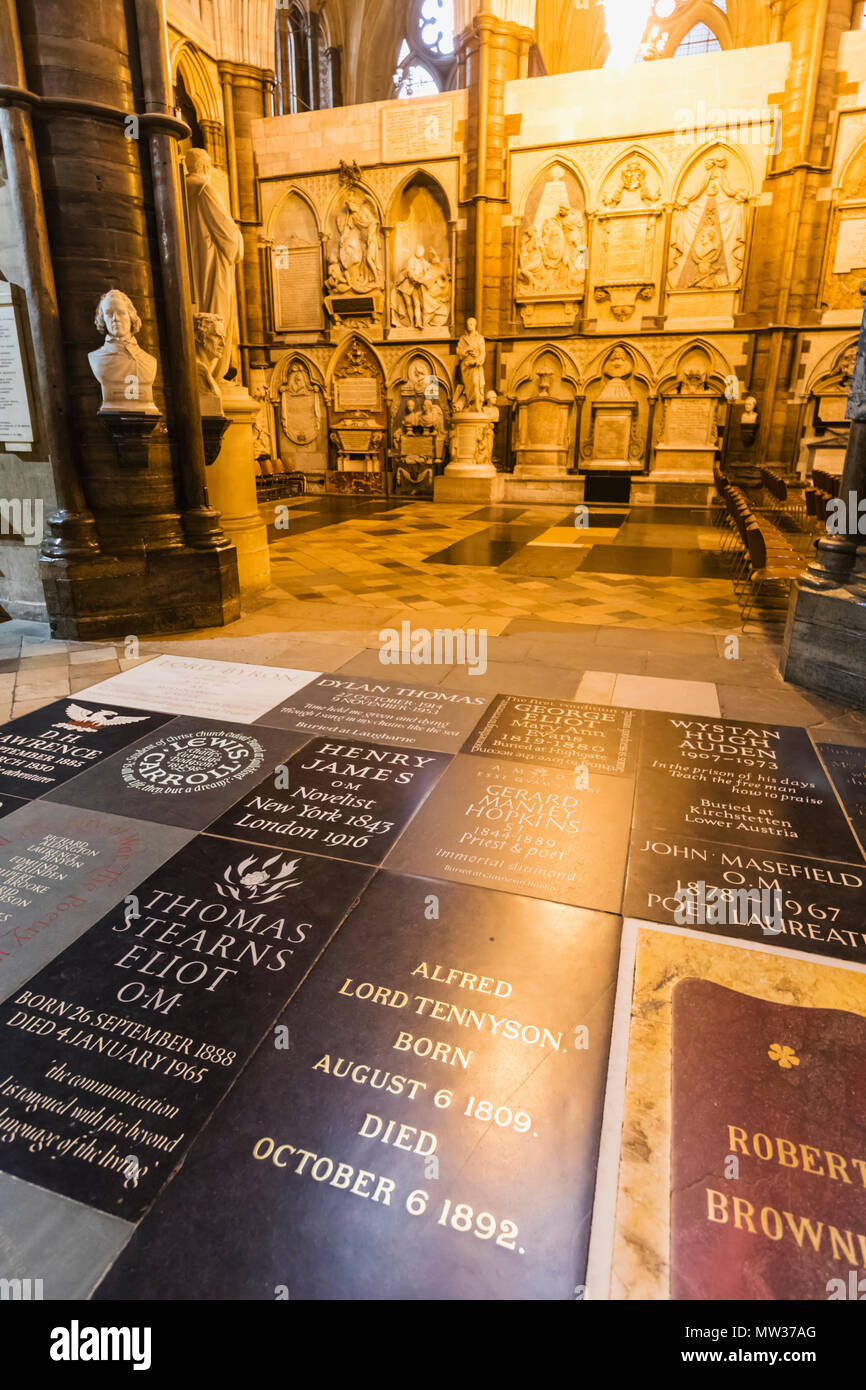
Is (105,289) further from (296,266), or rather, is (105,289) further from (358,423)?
(296,266)

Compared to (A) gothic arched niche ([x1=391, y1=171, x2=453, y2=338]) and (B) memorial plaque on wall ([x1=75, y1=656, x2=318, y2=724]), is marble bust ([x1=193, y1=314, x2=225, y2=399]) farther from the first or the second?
(A) gothic arched niche ([x1=391, y1=171, x2=453, y2=338])

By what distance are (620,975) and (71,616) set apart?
4.74m

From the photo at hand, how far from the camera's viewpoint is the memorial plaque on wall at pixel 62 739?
11.5ft

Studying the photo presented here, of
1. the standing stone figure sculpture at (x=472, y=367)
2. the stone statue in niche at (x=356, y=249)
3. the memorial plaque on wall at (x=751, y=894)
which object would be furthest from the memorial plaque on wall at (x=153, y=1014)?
the stone statue in niche at (x=356, y=249)

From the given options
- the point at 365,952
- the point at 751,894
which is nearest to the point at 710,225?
the point at 751,894

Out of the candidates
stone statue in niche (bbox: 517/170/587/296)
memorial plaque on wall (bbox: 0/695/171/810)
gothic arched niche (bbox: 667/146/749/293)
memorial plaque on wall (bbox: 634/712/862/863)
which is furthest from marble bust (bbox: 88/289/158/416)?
gothic arched niche (bbox: 667/146/749/293)

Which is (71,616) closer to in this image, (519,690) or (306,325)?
(519,690)

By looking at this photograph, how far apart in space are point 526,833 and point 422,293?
16.9 meters

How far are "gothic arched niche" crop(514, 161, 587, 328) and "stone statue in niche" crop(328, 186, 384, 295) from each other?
3309 mm

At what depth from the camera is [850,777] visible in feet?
11.7

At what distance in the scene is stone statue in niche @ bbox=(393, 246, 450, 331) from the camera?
1694cm

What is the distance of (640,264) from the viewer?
618 inches

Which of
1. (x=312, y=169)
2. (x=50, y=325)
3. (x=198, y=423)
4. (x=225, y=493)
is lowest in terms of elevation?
(x=225, y=493)
